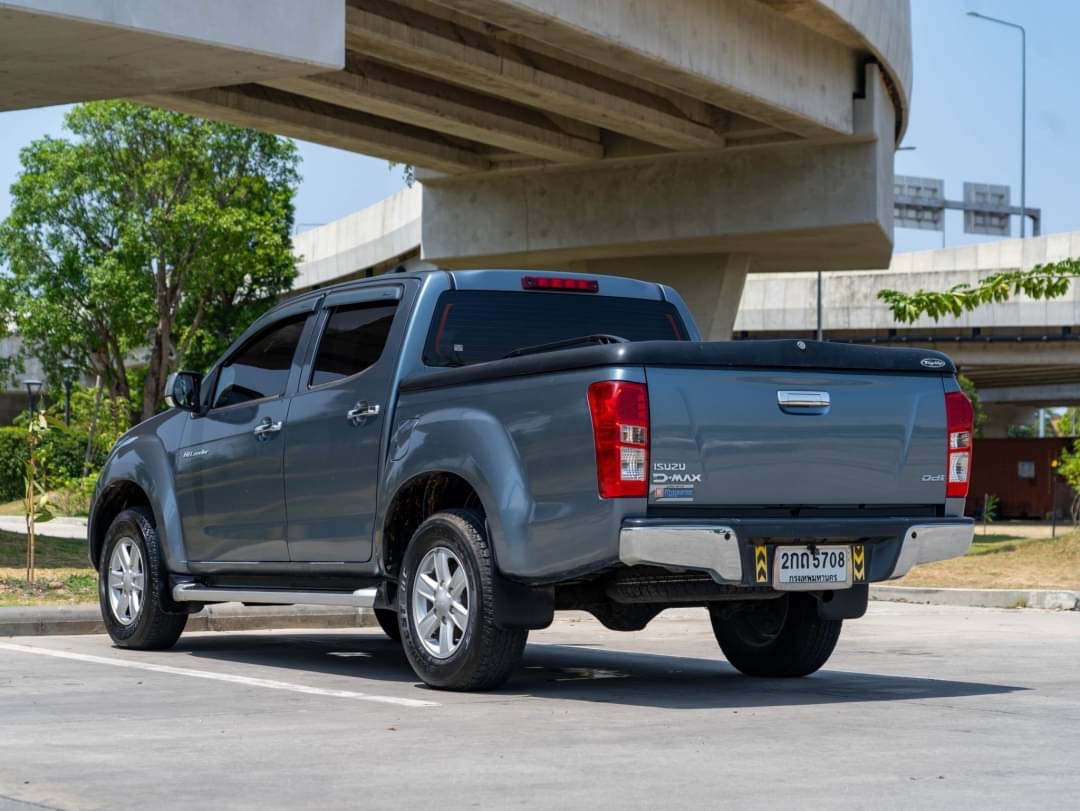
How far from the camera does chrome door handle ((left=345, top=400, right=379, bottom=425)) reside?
8883 mm

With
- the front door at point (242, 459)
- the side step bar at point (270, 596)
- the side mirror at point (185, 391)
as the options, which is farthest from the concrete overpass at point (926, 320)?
the side step bar at point (270, 596)

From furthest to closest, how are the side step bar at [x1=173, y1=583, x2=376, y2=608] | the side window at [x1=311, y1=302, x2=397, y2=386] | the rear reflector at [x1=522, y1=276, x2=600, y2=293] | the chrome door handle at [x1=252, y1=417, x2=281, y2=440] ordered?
the chrome door handle at [x1=252, y1=417, x2=281, y2=440], the rear reflector at [x1=522, y1=276, x2=600, y2=293], the side window at [x1=311, y1=302, x2=397, y2=386], the side step bar at [x1=173, y1=583, x2=376, y2=608]

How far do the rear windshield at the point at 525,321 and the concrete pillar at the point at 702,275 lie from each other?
860 inches

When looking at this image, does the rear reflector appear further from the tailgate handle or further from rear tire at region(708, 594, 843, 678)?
the tailgate handle

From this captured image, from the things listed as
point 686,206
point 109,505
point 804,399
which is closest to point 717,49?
point 686,206

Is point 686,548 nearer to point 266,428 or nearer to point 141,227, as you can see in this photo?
point 266,428

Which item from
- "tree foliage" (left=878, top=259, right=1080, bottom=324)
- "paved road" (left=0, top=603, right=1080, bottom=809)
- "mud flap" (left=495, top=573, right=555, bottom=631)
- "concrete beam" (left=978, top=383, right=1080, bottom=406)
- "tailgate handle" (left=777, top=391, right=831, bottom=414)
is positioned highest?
"tree foliage" (left=878, top=259, right=1080, bottom=324)

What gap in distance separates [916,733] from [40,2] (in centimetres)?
1057

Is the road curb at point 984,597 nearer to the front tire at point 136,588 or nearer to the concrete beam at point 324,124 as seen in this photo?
the front tire at point 136,588

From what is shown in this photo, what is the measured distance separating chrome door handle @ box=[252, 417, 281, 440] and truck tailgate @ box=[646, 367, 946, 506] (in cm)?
287

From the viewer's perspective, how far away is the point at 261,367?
1013 cm

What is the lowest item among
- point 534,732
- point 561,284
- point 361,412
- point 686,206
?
point 534,732

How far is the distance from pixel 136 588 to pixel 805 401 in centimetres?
477

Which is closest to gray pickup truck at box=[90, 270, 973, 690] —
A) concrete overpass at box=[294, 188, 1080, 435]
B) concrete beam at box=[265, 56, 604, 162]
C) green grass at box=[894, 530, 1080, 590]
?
green grass at box=[894, 530, 1080, 590]
